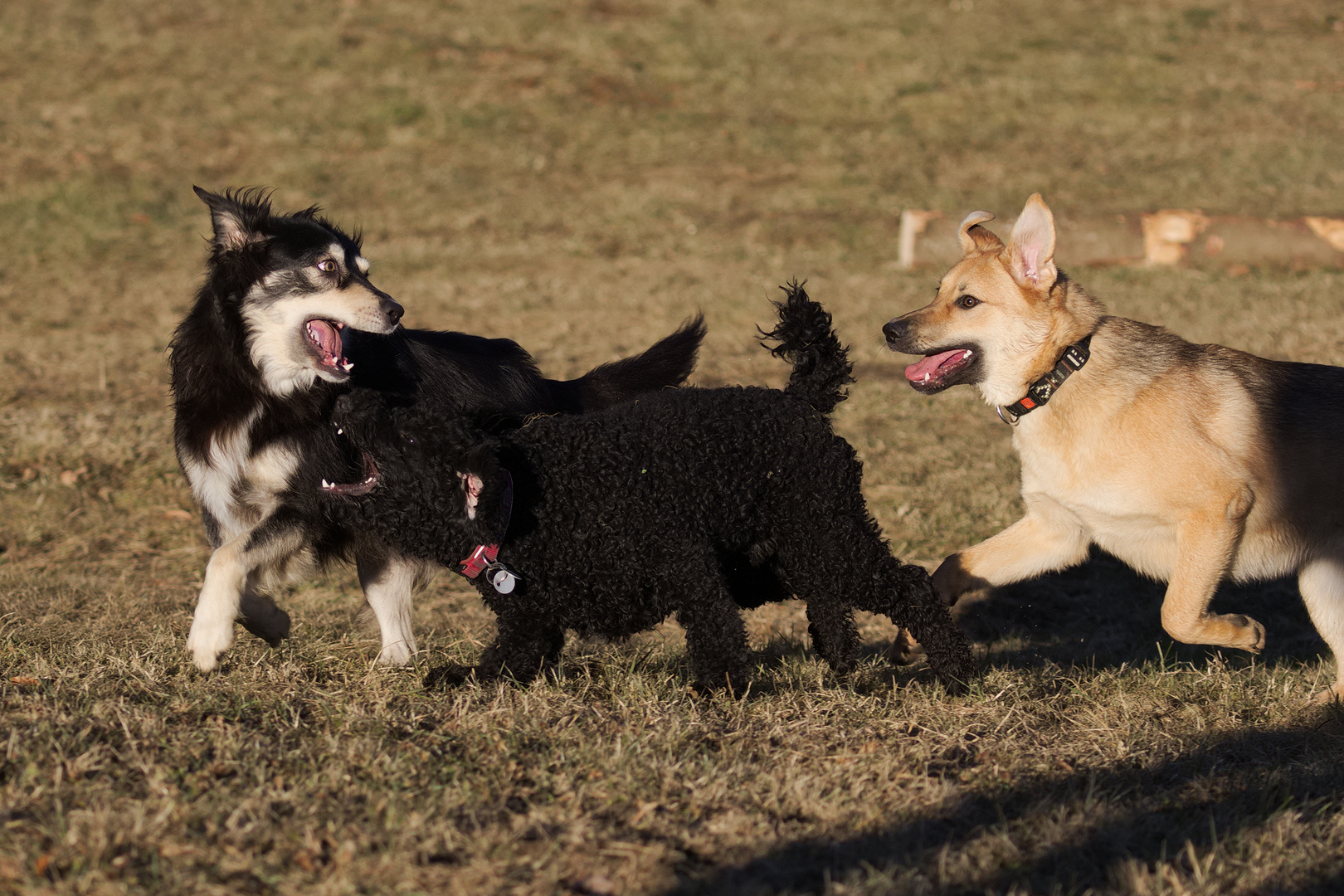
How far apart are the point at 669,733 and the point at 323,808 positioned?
1.06 meters

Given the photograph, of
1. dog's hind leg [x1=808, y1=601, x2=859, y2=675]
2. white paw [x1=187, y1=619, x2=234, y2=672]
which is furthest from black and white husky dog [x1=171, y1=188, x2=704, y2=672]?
dog's hind leg [x1=808, y1=601, x2=859, y2=675]

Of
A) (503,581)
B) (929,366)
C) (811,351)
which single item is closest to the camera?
(503,581)

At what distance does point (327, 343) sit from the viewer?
4355 millimetres

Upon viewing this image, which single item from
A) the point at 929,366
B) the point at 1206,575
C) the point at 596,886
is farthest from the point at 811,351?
the point at 596,886

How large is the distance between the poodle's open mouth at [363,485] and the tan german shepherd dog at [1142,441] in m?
2.21

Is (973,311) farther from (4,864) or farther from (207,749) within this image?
(4,864)

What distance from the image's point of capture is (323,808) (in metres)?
3.04

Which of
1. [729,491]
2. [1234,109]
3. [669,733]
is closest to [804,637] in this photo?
[729,491]

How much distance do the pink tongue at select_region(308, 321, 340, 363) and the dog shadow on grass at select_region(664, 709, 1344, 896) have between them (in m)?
2.45

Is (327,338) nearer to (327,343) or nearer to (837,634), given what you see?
(327,343)

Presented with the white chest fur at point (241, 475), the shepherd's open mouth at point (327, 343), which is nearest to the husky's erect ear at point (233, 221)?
the shepherd's open mouth at point (327, 343)

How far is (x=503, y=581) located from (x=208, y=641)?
1.13 m

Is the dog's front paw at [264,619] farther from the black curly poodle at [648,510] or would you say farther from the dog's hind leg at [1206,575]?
the dog's hind leg at [1206,575]

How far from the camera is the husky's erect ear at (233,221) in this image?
14.0ft
